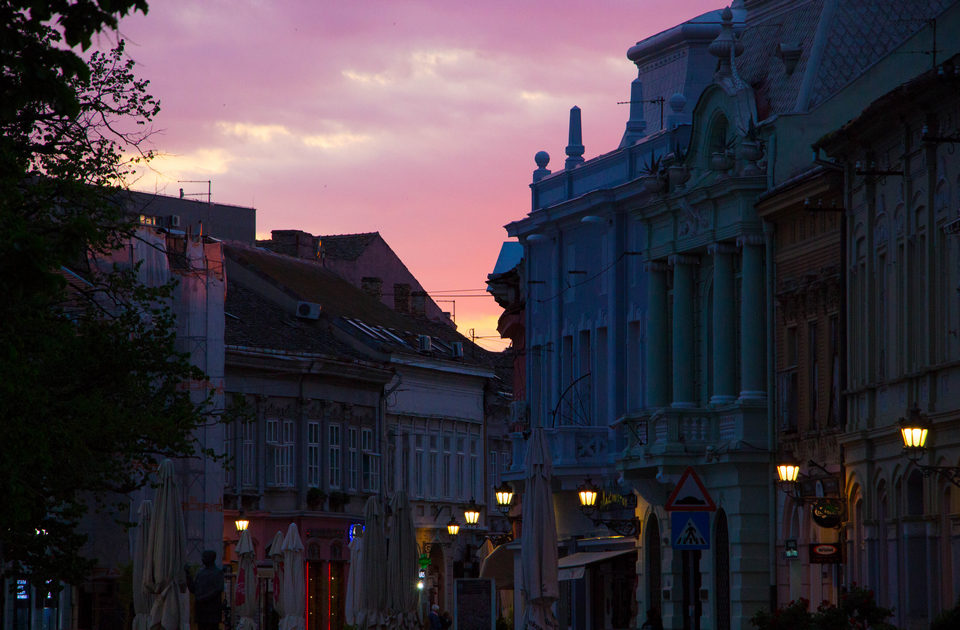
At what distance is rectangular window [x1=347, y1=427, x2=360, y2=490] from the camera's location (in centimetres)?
7156

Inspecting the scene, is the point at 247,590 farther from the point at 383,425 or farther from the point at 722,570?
the point at 383,425

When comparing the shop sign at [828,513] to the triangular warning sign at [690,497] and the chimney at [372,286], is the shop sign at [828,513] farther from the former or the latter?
the chimney at [372,286]

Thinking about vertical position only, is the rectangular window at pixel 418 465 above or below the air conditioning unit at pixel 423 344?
below

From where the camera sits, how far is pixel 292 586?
46.2 meters

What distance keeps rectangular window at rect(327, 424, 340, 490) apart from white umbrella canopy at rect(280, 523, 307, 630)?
22051 millimetres

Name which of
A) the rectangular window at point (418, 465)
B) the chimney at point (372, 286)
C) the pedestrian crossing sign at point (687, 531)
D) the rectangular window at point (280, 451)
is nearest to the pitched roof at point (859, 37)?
the pedestrian crossing sign at point (687, 531)

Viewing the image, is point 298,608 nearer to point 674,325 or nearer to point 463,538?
point 674,325

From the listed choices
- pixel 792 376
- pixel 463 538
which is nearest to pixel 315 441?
pixel 463 538

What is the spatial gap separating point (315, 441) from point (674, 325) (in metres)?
29.1

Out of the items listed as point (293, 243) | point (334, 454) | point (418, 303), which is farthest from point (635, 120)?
point (418, 303)

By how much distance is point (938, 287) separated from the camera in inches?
1169

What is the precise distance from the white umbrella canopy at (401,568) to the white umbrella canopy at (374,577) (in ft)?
0.43

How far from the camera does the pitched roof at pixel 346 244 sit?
288ft

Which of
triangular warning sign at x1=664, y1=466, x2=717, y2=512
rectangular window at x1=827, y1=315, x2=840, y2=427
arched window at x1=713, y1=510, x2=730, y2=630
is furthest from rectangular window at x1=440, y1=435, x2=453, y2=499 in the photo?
triangular warning sign at x1=664, y1=466, x2=717, y2=512
